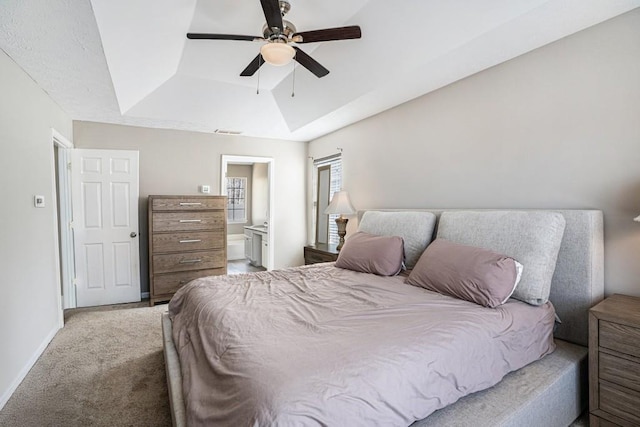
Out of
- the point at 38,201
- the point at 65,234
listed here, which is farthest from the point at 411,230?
the point at 65,234

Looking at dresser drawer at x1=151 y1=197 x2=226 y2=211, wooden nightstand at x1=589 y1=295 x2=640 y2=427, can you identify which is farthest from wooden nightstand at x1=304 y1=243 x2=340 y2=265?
wooden nightstand at x1=589 y1=295 x2=640 y2=427

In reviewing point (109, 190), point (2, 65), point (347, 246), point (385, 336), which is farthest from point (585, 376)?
point (109, 190)

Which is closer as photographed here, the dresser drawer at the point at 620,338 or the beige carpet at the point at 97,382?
the dresser drawer at the point at 620,338

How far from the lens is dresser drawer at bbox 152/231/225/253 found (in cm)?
398

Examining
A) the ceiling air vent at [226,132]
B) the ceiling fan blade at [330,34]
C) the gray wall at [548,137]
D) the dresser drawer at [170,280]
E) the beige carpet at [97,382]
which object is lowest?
the beige carpet at [97,382]

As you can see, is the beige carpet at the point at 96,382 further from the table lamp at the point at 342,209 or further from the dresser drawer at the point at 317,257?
the table lamp at the point at 342,209

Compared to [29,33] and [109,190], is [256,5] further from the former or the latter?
[109,190]

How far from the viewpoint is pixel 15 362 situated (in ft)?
7.22

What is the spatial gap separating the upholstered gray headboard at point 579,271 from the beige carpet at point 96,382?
2548 millimetres

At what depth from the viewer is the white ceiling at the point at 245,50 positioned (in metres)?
1.91

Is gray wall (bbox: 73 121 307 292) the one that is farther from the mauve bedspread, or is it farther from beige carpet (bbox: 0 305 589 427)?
the mauve bedspread

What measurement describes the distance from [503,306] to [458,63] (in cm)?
182

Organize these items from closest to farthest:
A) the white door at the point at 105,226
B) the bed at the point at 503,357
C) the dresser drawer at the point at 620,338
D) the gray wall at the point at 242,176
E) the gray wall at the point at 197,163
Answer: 1. the bed at the point at 503,357
2. the dresser drawer at the point at 620,338
3. the white door at the point at 105,226
4. the gray wall at the point at 197,163
5. the gray wall at the point at 242,176

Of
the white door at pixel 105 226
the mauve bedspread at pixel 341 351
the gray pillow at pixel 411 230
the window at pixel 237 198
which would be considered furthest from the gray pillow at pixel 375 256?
the window at pixel 237 198
